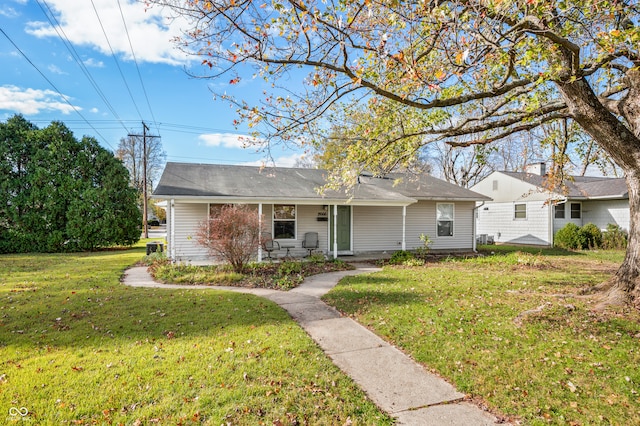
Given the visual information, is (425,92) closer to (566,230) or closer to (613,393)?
(613,393)

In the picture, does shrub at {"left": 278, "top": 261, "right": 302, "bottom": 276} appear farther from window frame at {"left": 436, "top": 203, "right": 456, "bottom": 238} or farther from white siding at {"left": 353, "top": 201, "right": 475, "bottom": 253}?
window frame at {"left": 436, "top": 203, "right": 456, "bottom": 238}

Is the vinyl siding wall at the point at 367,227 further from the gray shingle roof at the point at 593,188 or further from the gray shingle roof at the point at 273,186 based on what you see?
the gray shingle roof at the point at 593,188

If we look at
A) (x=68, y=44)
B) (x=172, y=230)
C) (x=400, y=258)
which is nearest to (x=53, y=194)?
(x=68, y=44)

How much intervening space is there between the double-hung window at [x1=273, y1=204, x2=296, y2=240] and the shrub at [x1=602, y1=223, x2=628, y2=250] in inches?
606

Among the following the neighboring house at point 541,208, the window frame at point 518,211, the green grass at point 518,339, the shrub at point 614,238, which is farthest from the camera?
the window frame at point 518,211

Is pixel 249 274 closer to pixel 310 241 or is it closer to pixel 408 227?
pixel 310 241

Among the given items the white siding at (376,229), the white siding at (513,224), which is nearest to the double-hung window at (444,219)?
the white siding at (376,229)

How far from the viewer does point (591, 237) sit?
17.0 metres

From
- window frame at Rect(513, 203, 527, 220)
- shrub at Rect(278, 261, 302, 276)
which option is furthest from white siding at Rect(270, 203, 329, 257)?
window frame at Rect(513, 203, 527, 220)

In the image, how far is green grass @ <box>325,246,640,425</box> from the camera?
3.22m

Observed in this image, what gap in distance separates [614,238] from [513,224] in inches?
183

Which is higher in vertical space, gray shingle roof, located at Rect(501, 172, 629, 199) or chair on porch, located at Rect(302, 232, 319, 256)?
gray shingle roof, located at Rect(501, 172, 629, 199)

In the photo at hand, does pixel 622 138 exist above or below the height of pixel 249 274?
above

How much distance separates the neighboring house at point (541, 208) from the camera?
57.5 ft
